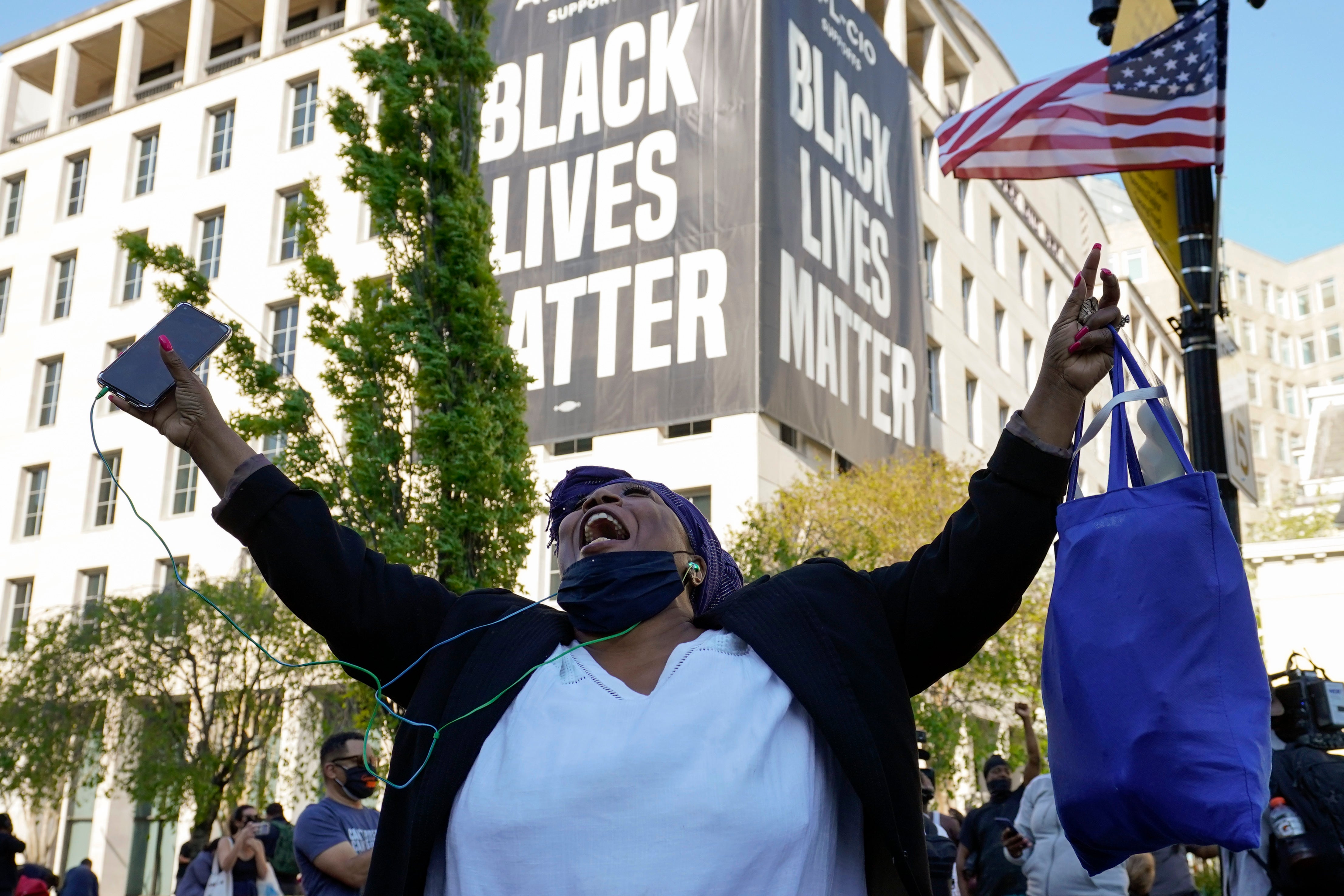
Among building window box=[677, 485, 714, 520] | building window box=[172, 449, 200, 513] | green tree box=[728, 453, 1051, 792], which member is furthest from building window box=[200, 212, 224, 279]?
green tree box=[728, 453, 1051, 792]

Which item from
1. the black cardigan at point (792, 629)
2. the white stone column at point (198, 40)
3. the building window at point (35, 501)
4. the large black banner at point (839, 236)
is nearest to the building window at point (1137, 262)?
the large black banner at point (839, 236)

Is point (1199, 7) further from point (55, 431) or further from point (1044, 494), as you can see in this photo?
point (55, 431)

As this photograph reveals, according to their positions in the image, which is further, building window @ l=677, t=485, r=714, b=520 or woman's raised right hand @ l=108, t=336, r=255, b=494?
building window @ l=677, t=485, r=714, b=520

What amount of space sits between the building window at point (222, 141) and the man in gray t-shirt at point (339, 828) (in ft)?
117

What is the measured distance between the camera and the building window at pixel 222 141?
Result: 39.1 meters

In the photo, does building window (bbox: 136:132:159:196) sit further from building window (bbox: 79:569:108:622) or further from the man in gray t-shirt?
the man in gray t-shirt

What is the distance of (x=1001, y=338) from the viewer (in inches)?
1785

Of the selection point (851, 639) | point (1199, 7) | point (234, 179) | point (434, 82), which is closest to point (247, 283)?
point (234, 179)

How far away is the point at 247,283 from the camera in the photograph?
36.9 meters

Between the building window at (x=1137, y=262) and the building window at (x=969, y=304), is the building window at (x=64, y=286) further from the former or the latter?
the building window at (x=1137, y=262)

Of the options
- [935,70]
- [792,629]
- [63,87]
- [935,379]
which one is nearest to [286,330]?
[63,87]

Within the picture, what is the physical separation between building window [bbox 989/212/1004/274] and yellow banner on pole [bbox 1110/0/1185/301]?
124ft

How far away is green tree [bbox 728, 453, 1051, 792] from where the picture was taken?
950 inches

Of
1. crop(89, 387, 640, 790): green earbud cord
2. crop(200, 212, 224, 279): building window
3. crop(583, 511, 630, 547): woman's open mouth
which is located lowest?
crop(89, 387, 640, 790): green earbud cord
